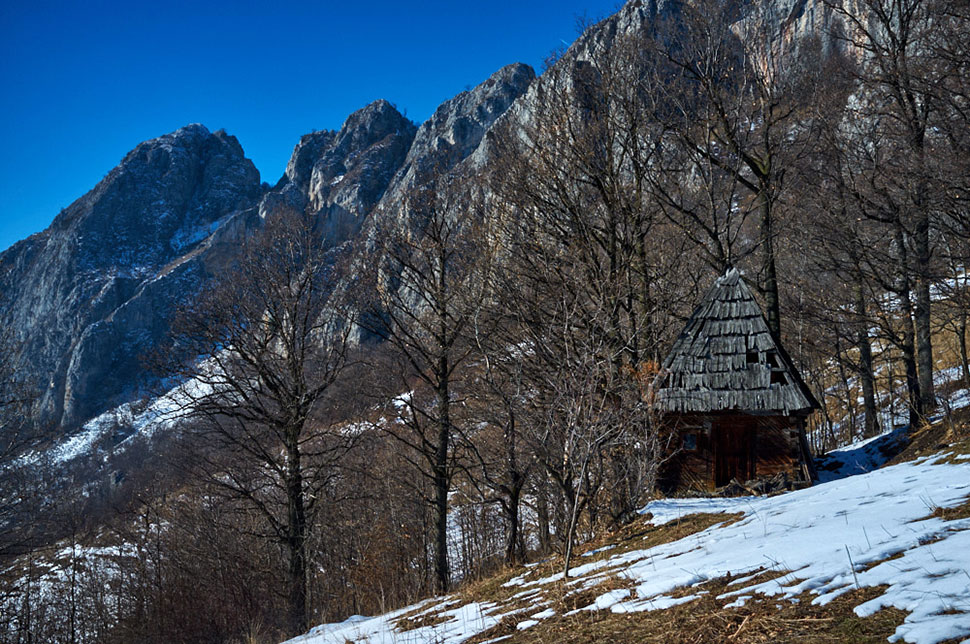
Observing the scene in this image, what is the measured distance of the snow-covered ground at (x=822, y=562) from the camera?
272 cm

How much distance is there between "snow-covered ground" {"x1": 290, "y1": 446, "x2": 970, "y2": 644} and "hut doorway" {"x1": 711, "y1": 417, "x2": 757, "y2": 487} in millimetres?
3543

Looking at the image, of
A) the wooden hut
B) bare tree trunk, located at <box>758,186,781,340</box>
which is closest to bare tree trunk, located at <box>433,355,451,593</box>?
the wooden hut

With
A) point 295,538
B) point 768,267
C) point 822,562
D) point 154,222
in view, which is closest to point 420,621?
point 822,562

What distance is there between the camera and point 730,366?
10.2m

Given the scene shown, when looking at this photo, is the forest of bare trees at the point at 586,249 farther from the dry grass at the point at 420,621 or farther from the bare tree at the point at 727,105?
the dry grass at the point at 420,621

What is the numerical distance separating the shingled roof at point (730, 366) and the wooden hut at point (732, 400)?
0.02 m

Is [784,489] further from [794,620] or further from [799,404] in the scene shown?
[794,620]

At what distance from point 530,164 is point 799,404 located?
7.32 m

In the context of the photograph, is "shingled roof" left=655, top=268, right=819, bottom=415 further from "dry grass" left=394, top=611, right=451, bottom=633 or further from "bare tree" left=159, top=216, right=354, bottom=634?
"bare tree" left=159, top=216, right=354, bottom=634

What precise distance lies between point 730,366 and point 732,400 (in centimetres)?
67

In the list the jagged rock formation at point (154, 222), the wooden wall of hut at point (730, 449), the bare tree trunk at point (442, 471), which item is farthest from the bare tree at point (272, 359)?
the jagged rock formation at point (154, 222)

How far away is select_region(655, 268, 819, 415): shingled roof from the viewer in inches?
387

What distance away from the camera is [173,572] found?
21.0 metres

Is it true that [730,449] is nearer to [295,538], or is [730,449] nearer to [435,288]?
[435,288]
